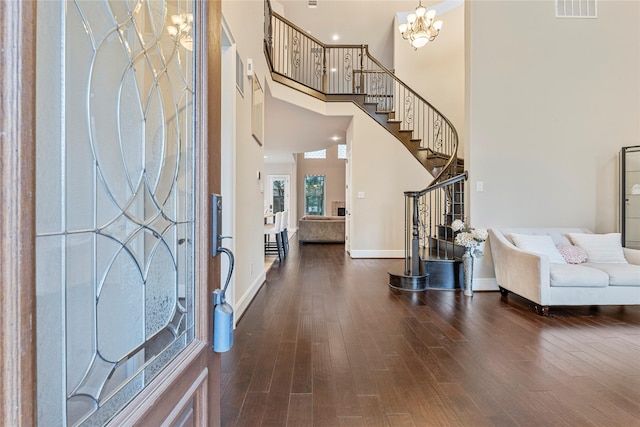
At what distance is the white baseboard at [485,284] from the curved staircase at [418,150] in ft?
0.65

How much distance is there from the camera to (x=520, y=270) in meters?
3.31

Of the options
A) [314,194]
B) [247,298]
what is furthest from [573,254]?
[314,194]

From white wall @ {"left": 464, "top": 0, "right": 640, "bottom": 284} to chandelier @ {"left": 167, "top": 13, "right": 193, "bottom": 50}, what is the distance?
386 cm

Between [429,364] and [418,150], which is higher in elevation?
[418,150]

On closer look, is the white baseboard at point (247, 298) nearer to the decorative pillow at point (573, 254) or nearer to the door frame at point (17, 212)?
the door frame at point (17, 212)

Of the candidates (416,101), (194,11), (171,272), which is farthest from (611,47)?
(171,272)

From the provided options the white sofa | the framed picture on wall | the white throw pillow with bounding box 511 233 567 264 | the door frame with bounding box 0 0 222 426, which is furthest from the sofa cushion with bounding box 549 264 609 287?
the door frame with bounding box 0 0 222 426

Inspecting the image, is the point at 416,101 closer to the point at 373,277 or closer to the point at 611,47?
the point at 611,47

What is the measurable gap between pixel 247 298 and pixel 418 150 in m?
4.55

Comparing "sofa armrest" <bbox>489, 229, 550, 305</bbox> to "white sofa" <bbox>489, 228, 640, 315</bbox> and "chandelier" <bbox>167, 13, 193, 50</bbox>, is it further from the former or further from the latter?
"chandelier" <bbox>167, 13, 193, 50</bbox>

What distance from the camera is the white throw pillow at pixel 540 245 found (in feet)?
11.2

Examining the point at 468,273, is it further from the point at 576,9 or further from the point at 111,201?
the point at 111,201

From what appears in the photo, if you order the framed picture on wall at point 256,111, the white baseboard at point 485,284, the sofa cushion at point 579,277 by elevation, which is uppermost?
the framed picture on wall at point 256,111

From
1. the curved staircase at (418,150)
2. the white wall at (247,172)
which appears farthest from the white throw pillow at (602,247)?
the white wall at (247,172)
